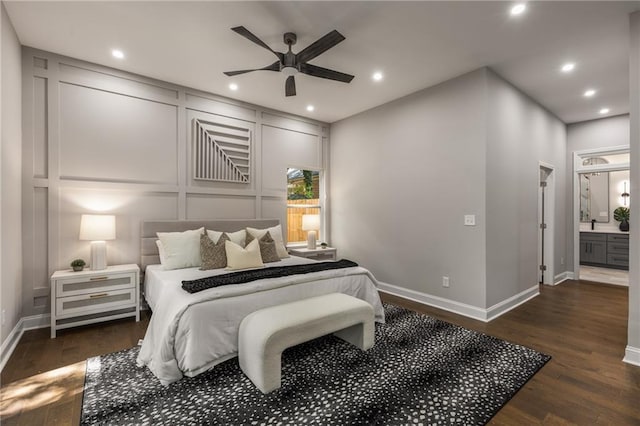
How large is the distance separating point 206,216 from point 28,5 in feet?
8.93

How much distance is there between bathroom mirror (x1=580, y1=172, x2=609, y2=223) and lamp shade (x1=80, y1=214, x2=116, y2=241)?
9274 mm

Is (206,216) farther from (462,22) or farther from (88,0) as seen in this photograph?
(462,22)

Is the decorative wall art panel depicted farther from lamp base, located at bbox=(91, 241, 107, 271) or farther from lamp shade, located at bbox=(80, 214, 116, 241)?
lamp base, located at bbox=(91, 241, 107, 271)

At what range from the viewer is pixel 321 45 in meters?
2.66

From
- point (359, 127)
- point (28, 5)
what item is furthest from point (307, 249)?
point (28, 5)

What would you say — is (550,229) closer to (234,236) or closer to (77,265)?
(234,236)

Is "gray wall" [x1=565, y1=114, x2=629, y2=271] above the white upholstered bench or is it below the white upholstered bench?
above

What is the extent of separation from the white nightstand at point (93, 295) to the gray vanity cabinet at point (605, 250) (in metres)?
8.97

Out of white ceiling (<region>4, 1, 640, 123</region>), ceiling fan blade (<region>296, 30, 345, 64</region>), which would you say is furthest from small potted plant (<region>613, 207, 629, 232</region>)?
ceiling fan blade (<region>296, 30, 345, 64</region>)

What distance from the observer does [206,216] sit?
4398mm

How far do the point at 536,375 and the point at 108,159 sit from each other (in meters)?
4.89

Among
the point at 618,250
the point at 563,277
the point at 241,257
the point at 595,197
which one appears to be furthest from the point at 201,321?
the point at 595,197

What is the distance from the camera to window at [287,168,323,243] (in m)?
5.48

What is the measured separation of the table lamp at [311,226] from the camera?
5.25 metres
